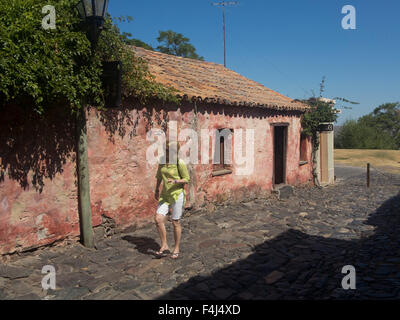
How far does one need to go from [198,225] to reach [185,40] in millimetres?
30962

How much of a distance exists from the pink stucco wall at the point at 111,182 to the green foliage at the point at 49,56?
0.64 metres

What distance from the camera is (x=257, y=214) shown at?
323 inches

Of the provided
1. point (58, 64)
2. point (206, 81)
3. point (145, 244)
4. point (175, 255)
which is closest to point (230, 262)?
point (175, 255)

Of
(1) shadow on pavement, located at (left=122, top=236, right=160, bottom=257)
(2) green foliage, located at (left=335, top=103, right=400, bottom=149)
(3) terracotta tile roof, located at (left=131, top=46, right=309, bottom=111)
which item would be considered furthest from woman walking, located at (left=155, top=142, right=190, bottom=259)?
(2) green foliage, located at (left=335, top=103, right=400, bottom=149)

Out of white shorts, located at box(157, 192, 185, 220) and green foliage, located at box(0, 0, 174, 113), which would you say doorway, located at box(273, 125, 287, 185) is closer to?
green foliage, located at box(0, 0, 174, 113)

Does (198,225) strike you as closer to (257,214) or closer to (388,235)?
(257,214)

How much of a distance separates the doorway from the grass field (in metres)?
11.2

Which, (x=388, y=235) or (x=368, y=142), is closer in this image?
(x=388, y=235)

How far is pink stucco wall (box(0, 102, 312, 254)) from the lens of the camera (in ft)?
15.0

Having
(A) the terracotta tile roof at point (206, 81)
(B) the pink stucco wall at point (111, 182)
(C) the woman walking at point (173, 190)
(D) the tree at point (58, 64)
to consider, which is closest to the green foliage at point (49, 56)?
(D) the tree at point (58, 64)

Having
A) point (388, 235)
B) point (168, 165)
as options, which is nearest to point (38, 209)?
point (168, 165)

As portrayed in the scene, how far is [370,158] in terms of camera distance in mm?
24453

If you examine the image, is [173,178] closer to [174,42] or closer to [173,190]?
[173,190]

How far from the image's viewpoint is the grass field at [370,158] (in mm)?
21797
